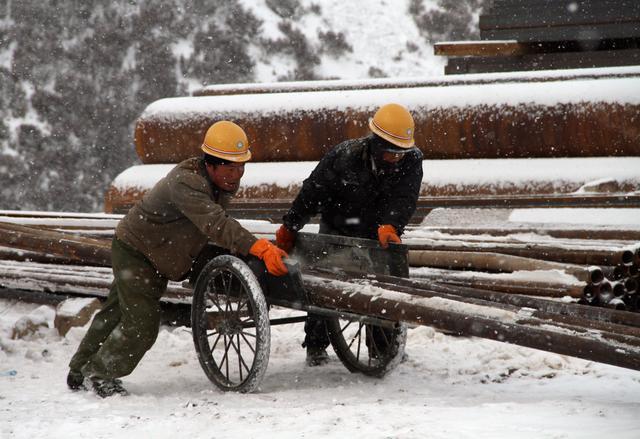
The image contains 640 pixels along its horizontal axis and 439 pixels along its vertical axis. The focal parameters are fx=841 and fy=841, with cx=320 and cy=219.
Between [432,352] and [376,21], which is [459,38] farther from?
[432,352]

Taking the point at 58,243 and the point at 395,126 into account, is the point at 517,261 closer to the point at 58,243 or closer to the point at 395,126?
the point at 395,126

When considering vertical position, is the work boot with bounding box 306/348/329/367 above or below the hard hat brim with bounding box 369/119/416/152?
below

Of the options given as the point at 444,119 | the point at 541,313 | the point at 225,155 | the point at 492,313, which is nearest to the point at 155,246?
the point at 225,155

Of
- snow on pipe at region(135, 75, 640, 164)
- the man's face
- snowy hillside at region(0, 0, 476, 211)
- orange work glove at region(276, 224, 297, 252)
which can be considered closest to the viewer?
the man's face

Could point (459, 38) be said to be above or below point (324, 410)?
above

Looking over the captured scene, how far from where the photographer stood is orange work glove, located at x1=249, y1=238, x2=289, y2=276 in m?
4.88

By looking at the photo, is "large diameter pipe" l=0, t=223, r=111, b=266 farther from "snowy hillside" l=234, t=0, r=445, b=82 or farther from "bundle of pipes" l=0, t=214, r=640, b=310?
"snowy hillside" l=234, t=0, r=445, b=82

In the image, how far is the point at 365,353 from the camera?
258 inches

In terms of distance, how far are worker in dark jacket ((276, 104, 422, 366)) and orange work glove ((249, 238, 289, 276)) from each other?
0.80 metres

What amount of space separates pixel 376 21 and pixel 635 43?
85.0 feet

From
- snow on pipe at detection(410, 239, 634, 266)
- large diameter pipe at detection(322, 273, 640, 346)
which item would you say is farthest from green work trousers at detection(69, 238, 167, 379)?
snow on pipe at detection(410, 239, 634, 266)

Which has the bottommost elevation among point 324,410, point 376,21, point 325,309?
point 324,410

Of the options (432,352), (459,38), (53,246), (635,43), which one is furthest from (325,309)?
(459,38)

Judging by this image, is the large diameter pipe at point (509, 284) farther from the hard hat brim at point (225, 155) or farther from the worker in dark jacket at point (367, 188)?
the hard hat brim at point (225, 155)
